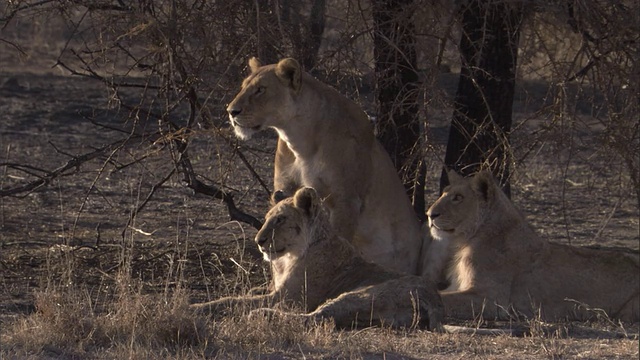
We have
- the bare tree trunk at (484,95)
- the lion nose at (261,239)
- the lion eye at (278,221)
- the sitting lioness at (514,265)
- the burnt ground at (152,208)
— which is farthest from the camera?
the bare tree trunk at (484,95)

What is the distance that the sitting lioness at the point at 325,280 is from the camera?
7.53 meters

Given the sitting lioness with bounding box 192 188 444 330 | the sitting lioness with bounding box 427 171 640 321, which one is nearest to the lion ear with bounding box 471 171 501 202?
the sitting lioness with bounding box 427 171 640 321

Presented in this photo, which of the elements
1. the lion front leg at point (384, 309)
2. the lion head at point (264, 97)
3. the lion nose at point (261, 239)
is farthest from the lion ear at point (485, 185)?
the lion nose at point (261, 239)

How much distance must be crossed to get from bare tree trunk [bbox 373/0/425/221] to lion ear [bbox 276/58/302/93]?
0.62 metres

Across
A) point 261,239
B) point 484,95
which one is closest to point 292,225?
point 261,239

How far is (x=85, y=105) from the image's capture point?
60.1ft

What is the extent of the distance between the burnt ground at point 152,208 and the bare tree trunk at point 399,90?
33 cm

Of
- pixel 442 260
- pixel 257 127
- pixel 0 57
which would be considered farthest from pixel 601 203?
pixel 0 57

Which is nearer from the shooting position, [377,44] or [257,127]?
[257,127]

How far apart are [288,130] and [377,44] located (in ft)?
3.31

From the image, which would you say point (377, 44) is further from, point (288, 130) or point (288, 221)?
point (288, 221)

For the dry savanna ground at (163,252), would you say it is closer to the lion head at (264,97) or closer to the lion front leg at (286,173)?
the lion head at (264,97)

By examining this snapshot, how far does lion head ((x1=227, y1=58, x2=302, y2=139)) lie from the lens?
871 cm

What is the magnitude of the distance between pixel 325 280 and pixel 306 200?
49 centimetres
